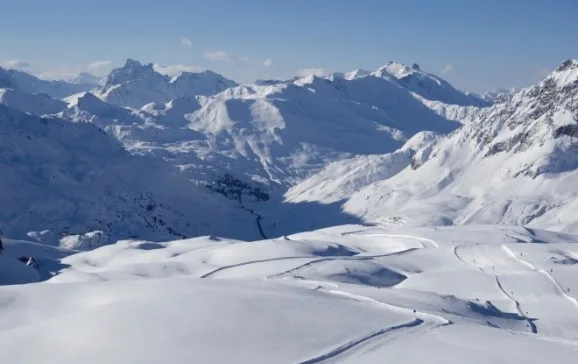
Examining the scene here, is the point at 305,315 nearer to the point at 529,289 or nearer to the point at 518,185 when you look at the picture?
the point at 529,289

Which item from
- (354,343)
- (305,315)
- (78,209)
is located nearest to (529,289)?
(305,315)

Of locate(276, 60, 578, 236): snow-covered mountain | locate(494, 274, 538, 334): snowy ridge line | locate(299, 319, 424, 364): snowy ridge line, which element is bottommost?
locate(494, 274, 538, 334): snowy ridge line

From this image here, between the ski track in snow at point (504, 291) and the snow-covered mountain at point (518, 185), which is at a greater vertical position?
the snow-covered mountain at point (518, 185)

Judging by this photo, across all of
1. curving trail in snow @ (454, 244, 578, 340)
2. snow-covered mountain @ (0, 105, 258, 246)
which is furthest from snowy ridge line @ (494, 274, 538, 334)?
snow-covered mountain @ (0, 105, 258, 246)

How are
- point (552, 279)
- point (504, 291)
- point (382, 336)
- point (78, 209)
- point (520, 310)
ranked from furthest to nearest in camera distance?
point (78, 209) → point (552, 279) → point (504, 291) → point (520, 310) → point (382, 336)

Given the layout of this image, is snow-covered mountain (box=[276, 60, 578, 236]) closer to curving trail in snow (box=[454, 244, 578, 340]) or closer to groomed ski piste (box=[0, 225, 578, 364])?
curving trail in snow (box=[454, 244, 578, 340])

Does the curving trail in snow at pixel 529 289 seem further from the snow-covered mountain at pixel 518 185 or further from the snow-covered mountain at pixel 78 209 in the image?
the snow-covered mountain at pixel 78 209

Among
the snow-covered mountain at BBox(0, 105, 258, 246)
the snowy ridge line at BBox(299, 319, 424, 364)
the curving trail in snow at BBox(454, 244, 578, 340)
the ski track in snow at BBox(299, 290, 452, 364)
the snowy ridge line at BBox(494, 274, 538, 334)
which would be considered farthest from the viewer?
the snow-covered mountain at BBox(0, 105, 258, 246)

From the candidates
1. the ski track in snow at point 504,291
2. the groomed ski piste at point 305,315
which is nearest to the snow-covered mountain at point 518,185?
the ski track in snow at point 504,291

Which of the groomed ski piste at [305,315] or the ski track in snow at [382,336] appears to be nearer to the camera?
the ski track in snow at [382,336]
